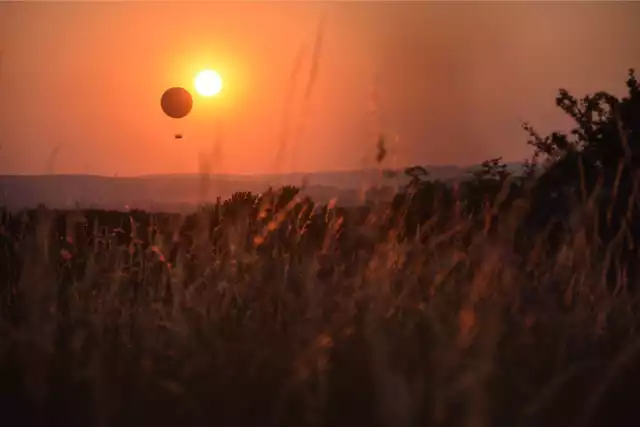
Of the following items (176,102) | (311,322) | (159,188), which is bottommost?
(311,322)

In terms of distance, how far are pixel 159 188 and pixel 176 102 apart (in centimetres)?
81

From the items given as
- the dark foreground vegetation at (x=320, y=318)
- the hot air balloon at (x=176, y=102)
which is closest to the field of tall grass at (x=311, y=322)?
the dark foreground vegetation at (x=320, y=318)

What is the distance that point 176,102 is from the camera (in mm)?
4172

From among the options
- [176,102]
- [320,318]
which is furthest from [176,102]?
[320,318]

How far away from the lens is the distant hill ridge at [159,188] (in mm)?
3137

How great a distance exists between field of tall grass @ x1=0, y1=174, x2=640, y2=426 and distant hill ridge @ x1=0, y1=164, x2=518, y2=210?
0.09 m

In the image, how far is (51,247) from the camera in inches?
116

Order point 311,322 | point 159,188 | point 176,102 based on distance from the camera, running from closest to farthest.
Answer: point 311,322, point 159,188, point 176,102

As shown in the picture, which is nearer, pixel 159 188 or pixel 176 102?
pixel 159 188

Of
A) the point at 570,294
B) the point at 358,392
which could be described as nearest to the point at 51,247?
the point at 358,392

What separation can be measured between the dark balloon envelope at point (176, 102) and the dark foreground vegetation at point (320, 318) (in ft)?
2.65

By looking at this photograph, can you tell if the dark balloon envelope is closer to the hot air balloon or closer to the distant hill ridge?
the hot air balloon

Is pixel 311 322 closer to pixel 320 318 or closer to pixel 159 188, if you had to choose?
pixel 320 318

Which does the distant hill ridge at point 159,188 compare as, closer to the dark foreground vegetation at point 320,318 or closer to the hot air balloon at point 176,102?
the dark foreground vegetation at point 320,318
